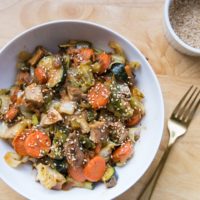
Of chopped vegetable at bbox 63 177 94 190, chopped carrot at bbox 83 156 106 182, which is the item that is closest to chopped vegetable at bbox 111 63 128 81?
chopped carrot at bbox 83 156 106 182

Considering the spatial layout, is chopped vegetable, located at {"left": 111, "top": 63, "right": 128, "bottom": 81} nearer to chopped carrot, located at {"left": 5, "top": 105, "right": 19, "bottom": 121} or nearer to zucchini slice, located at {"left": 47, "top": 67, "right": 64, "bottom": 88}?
zucchini slice, located at {"left": 47, "top": 67, "right": 64, "bottom": 88}

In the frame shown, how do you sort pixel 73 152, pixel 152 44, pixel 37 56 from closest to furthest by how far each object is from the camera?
pixel 73 152
pixel 37 56
pixel 152 44

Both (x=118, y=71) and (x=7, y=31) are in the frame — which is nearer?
(x=118, y=71)

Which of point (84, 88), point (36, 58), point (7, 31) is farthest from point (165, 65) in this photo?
point (7, 31)

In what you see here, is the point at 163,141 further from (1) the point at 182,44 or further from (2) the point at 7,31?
(2) the point at 7,31

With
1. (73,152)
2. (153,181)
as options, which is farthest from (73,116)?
(153,181)

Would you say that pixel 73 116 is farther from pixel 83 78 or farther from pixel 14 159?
pixel 14 159

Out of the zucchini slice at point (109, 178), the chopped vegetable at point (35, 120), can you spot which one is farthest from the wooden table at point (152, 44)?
the chopped vegetable at point (35, 120)
